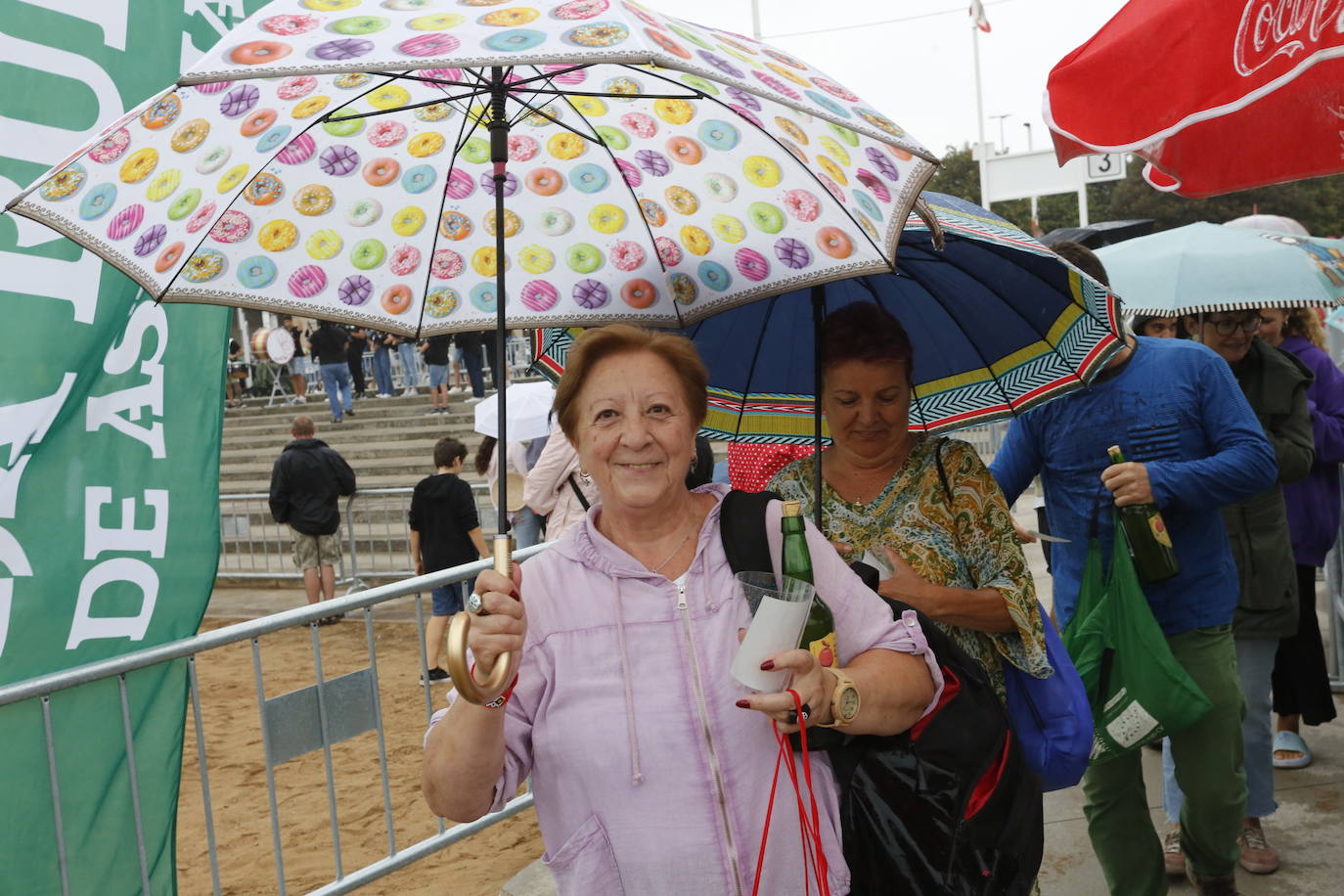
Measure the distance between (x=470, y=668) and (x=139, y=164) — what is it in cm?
133

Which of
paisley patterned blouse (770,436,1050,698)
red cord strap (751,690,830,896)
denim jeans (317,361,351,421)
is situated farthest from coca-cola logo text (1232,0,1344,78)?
denim jeans (317,361,351,421)

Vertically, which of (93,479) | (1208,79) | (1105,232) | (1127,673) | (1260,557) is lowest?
(1127,673)

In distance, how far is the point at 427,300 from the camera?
306cm

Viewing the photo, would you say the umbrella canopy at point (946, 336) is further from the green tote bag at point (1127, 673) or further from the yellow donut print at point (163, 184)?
the yellow donut print at point (163, 184)

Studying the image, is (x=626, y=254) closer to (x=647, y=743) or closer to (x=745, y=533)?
(x=745, y=533)

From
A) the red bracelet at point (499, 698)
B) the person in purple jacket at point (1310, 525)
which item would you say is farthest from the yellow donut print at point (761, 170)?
the person in purple jacket at point (1310, 525)

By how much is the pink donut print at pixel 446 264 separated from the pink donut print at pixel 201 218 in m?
0.61

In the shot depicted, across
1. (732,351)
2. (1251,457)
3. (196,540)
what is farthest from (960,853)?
(196,540)

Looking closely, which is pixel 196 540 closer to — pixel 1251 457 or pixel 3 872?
pixel 3 872

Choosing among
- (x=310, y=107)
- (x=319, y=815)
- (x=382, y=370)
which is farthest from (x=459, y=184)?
(x=382, y=370)

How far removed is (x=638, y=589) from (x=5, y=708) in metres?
2.25

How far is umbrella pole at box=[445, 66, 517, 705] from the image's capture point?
1.92 metres

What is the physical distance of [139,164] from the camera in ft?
8.14

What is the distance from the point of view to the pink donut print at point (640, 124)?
294 centimetres
